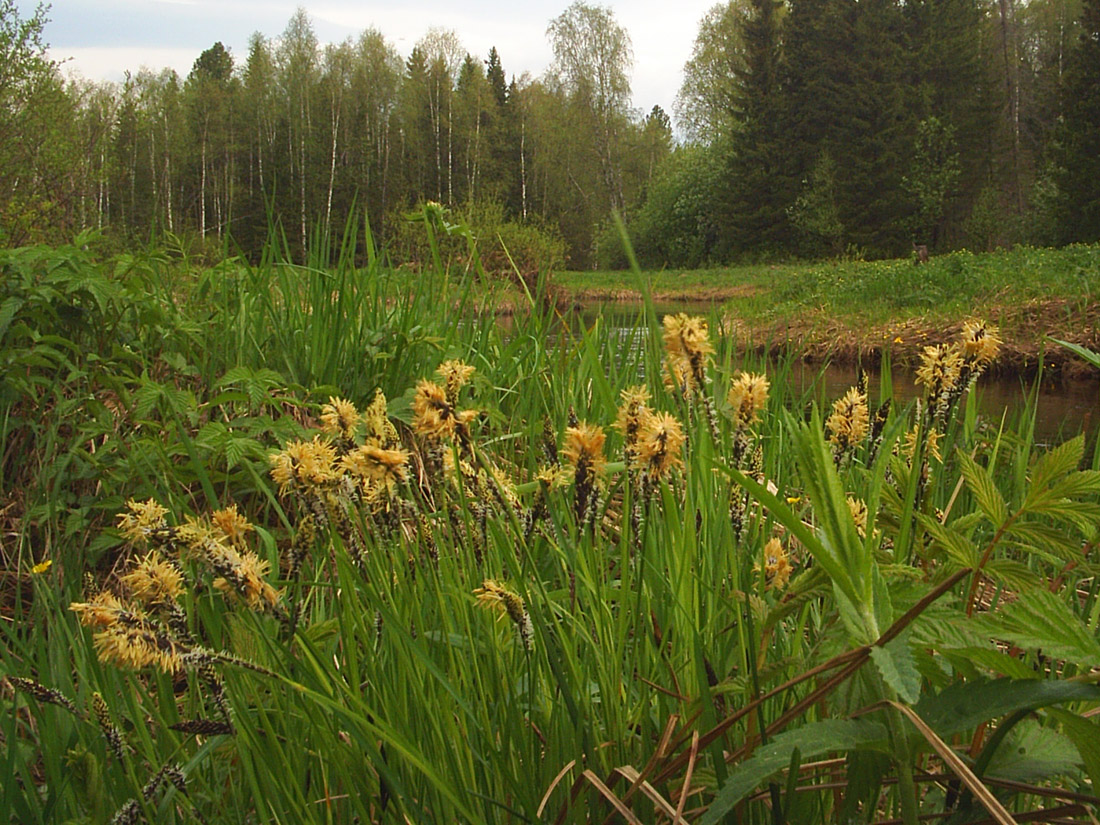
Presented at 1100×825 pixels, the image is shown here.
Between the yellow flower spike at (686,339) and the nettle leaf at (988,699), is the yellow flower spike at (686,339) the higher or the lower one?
the higher one


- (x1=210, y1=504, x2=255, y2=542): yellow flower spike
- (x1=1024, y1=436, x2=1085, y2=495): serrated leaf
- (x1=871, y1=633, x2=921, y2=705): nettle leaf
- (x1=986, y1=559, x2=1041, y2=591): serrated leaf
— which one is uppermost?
(x1=1024, y1=436, x2=1085, y2=495): serrated leaf

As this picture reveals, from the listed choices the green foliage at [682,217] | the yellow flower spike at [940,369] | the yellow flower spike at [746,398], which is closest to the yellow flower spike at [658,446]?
the yellow flower spike at [746,398]

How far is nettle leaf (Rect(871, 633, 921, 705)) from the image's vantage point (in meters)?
0.51

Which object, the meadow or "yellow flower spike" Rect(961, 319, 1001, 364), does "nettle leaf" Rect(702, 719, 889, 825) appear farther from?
"yellow flower spike" Rect(961, 319, 1001, 364)

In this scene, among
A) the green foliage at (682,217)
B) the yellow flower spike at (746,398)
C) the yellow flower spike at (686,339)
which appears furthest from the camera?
the green foliage at (682,217)

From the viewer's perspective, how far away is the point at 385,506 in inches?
38.9

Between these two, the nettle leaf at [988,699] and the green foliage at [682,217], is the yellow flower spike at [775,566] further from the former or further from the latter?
the green foliage at [682,217]

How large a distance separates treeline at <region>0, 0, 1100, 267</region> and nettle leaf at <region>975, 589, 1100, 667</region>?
2677 cm

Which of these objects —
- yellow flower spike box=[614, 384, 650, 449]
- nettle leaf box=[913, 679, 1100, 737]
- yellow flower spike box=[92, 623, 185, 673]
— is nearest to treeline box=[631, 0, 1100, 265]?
yellow flower spike box=[614, 384, 650, 449]

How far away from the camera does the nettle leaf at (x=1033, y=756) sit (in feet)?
2.28

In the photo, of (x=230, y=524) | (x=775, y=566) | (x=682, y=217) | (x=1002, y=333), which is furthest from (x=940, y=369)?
(x=682, y=217)

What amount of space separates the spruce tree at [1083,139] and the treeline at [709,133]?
0.21ft

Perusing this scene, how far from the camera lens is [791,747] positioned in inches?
24.3

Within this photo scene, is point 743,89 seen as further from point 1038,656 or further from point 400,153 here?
point 1038,656
